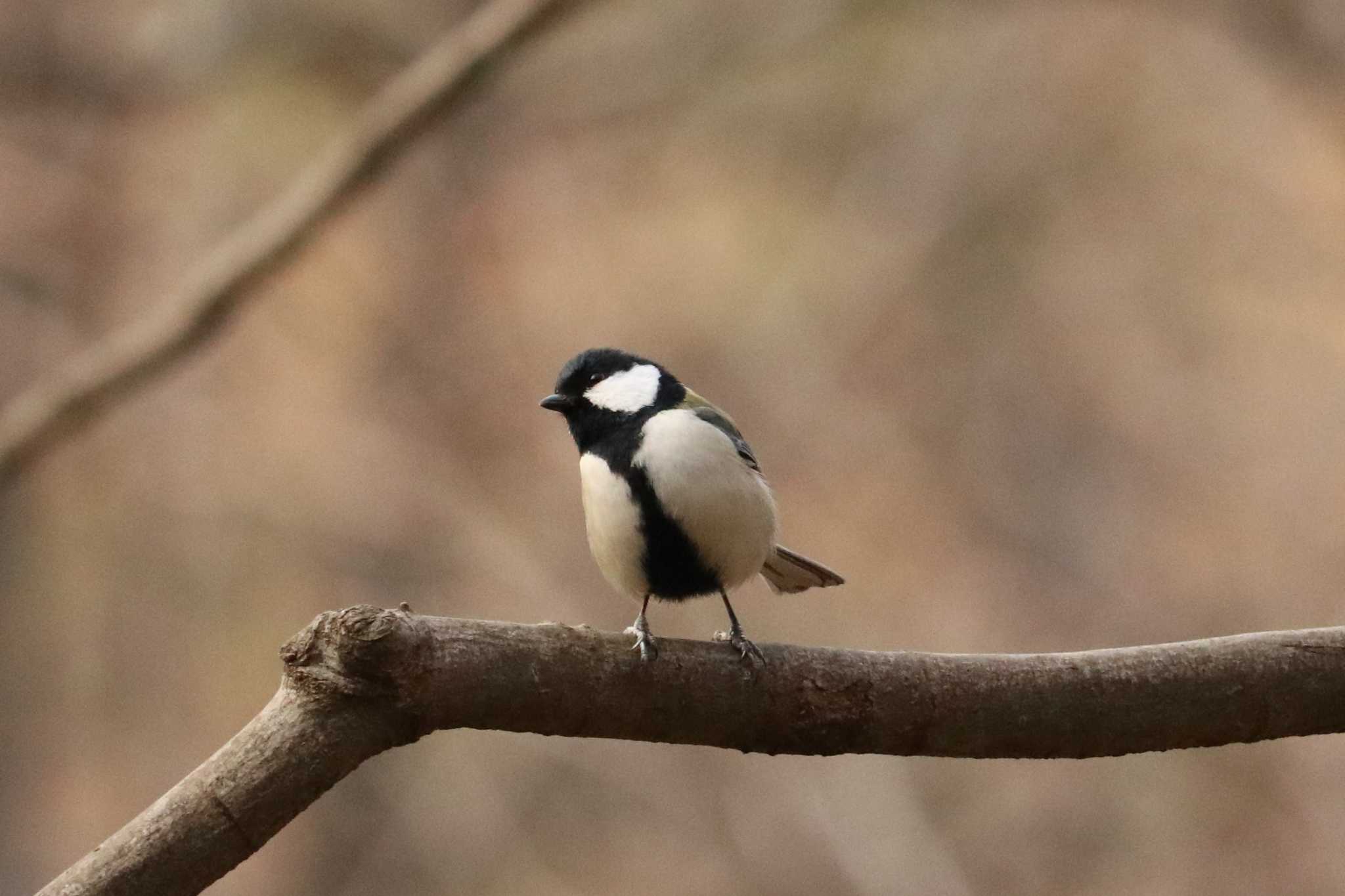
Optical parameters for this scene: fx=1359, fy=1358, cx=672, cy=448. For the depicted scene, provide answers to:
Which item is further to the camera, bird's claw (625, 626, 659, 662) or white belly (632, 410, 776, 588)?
white belly (632, 410, 776, 588)

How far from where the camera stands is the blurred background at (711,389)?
5.30 metres

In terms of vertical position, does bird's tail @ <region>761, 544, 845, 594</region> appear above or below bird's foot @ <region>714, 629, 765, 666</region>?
below

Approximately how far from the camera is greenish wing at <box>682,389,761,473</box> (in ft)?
8.14

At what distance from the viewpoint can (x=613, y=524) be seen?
88.7 inches

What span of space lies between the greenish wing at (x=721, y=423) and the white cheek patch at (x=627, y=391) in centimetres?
7

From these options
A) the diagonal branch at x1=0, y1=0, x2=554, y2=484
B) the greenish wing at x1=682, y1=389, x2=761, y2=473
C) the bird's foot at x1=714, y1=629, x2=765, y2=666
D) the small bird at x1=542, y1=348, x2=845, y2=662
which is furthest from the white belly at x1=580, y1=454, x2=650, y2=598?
the diagonal branch at x1=0, y1=0, x2=554, y2=484

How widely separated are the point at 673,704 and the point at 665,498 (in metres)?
0.56

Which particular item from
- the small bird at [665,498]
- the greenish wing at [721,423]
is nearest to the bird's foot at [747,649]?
the small bird at [665,498]

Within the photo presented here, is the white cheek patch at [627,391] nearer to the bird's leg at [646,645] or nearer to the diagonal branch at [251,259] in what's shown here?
the bird's leg at [646,645]

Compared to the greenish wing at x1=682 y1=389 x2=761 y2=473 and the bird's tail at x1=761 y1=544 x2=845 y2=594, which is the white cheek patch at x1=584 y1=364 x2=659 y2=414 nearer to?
the greenish wing at x1=682 y1=389 x2=761 y2=473

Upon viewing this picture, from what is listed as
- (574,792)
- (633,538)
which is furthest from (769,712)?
(574,792)

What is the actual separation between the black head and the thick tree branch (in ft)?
2.34


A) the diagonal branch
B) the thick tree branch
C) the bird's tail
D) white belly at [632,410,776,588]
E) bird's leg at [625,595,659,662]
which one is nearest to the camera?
the thick tree branch

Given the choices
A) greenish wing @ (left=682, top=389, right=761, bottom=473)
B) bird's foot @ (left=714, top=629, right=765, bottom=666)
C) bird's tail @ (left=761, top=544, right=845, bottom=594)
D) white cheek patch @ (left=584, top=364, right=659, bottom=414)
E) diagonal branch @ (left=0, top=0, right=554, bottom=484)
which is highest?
diagonal branch @ (left=0, top=0, right=554, bottom=484)
